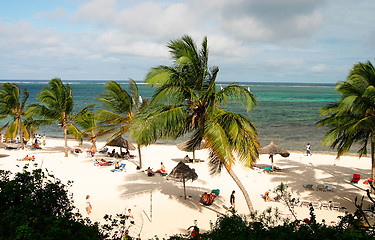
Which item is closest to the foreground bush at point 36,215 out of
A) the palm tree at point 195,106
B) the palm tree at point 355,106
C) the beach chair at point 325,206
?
the palm tree at point 195,106

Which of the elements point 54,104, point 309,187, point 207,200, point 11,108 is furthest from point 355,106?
point 11,108

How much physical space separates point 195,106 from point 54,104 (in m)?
14.8

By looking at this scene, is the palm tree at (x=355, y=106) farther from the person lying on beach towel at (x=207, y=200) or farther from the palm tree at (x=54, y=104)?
the palm tree at (x=54, y=104)

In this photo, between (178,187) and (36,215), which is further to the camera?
(178,187)

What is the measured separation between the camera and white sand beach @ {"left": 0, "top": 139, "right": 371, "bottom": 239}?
9.96m

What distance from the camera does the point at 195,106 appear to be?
25.4 ft

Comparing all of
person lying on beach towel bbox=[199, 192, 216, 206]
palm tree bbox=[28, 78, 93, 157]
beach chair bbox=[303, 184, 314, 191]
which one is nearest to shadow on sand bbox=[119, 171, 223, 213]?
person lying on beach towel bbox=[199, 192, 216, 206]

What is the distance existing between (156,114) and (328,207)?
7932 mm

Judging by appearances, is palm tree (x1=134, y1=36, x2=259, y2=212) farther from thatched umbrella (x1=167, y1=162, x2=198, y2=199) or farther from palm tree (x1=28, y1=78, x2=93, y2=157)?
palm tree (x1=28, y1=78, x2=93, y2=157)

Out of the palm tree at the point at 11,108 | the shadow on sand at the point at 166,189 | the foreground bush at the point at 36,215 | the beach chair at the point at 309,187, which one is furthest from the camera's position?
the palm tree at the point at 11,108

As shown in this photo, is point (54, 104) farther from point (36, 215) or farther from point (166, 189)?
point (36, 215)

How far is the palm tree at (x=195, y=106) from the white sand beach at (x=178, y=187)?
0.97 metres

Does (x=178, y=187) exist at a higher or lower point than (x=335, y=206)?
lower

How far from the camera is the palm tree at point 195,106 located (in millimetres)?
7145
